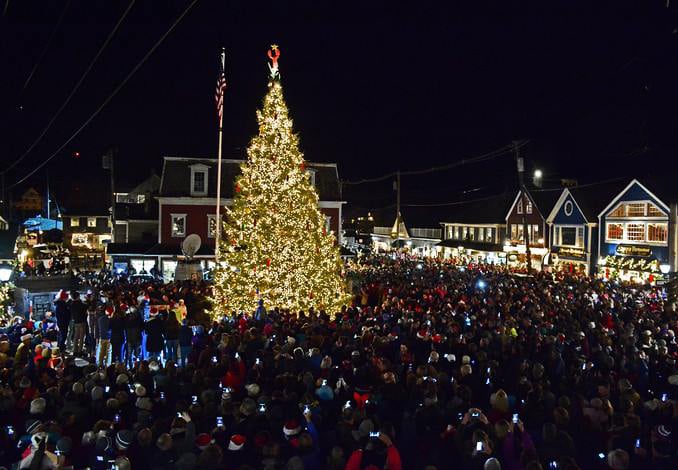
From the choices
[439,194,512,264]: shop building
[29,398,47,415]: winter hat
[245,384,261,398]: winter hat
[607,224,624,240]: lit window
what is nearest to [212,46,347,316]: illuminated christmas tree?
[245,384,261,398]: winter hat

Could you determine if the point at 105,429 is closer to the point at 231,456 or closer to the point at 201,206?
the point at 231,456

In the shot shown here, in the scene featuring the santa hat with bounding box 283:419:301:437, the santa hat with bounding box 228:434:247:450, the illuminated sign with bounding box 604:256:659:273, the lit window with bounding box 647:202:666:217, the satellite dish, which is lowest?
the santa hat with bounding box 228:434:247:450

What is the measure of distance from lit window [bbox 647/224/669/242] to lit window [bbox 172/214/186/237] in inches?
1189

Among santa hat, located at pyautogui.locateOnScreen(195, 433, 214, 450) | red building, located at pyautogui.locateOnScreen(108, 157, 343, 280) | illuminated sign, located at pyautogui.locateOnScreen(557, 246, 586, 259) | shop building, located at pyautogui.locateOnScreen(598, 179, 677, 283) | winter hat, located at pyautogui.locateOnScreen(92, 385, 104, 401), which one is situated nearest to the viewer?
santa hat, located at pyautogui.locateOnScreen(195, 433, 214, 450)

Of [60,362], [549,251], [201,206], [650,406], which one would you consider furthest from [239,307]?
[549,251]

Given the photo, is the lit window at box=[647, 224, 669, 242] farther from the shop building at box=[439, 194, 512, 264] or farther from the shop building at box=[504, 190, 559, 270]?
the shop building at box=[439, 194, 512, 264]

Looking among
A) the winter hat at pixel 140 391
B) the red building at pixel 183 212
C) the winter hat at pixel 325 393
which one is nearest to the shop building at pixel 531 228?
the red building at pixel 183 212

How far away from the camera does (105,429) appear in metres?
6.49

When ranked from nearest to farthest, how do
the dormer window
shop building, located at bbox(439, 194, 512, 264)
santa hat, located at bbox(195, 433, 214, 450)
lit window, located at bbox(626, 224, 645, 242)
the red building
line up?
santa hat, located at bbox(195, 433, 214, 450) → the red building → the dormer window → lit window, located at bbox(626, 224, 645, 242) → shop building, located at bbox(439, 194, 512, 264)

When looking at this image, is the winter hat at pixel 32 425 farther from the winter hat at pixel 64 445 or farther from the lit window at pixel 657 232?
the lit window at pixel 657 232

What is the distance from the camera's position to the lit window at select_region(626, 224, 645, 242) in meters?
36.9

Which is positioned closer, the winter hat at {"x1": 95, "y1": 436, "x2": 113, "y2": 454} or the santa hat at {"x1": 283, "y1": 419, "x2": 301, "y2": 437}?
the winter hat at {"x1": 95, "y1": 436, "x2": 113, "y2": 454}

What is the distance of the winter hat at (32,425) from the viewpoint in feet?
21.8

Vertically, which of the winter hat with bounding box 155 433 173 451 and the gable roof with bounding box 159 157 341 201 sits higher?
the gable roof with bounding box 159 157 341 201
